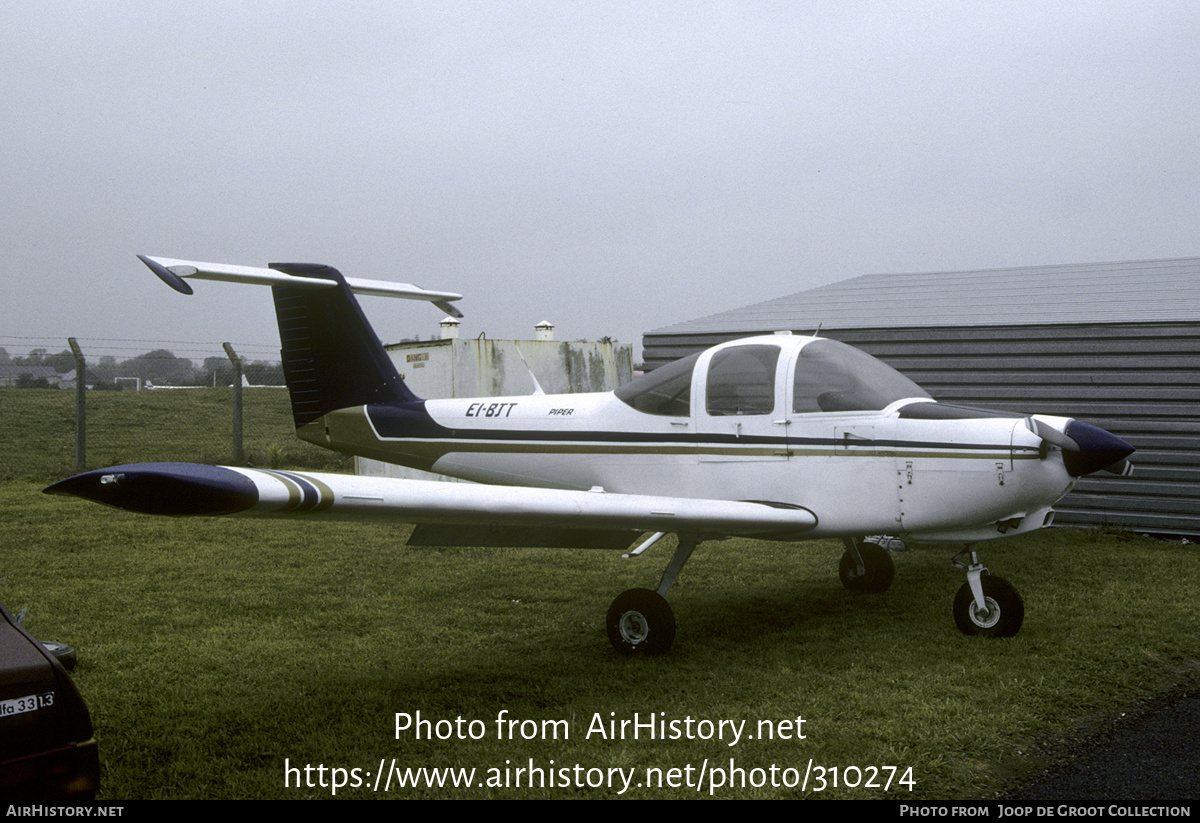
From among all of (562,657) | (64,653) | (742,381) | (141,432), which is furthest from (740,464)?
(141,432)

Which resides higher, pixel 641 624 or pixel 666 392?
pixel 666 392

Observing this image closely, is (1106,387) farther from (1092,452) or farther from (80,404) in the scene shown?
(80,404)

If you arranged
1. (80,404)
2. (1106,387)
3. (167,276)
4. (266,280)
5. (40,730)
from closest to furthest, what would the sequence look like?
(40,730) → (167,276) → (266,280) → (1106,387) → (80,404)

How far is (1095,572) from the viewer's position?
26.1 feet

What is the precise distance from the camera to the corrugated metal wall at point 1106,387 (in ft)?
31.5

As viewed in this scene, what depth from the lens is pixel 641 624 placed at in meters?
5.73

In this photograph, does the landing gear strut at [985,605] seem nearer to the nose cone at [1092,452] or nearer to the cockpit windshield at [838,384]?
the nose cone at [1092,452]

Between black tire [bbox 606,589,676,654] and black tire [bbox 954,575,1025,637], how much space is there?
1.92m

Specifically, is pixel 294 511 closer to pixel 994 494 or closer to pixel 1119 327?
pixel 994 494

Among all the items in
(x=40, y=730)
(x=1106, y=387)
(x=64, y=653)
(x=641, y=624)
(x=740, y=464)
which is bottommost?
(x=641, y=624)

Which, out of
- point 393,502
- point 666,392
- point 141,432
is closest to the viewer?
point 393,502

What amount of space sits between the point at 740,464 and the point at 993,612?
1828mm

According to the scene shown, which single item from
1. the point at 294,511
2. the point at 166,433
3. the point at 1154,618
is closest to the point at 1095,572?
the point at 1154,618

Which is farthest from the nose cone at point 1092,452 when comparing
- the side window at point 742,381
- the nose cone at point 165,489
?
the nose cone at point 165,489
